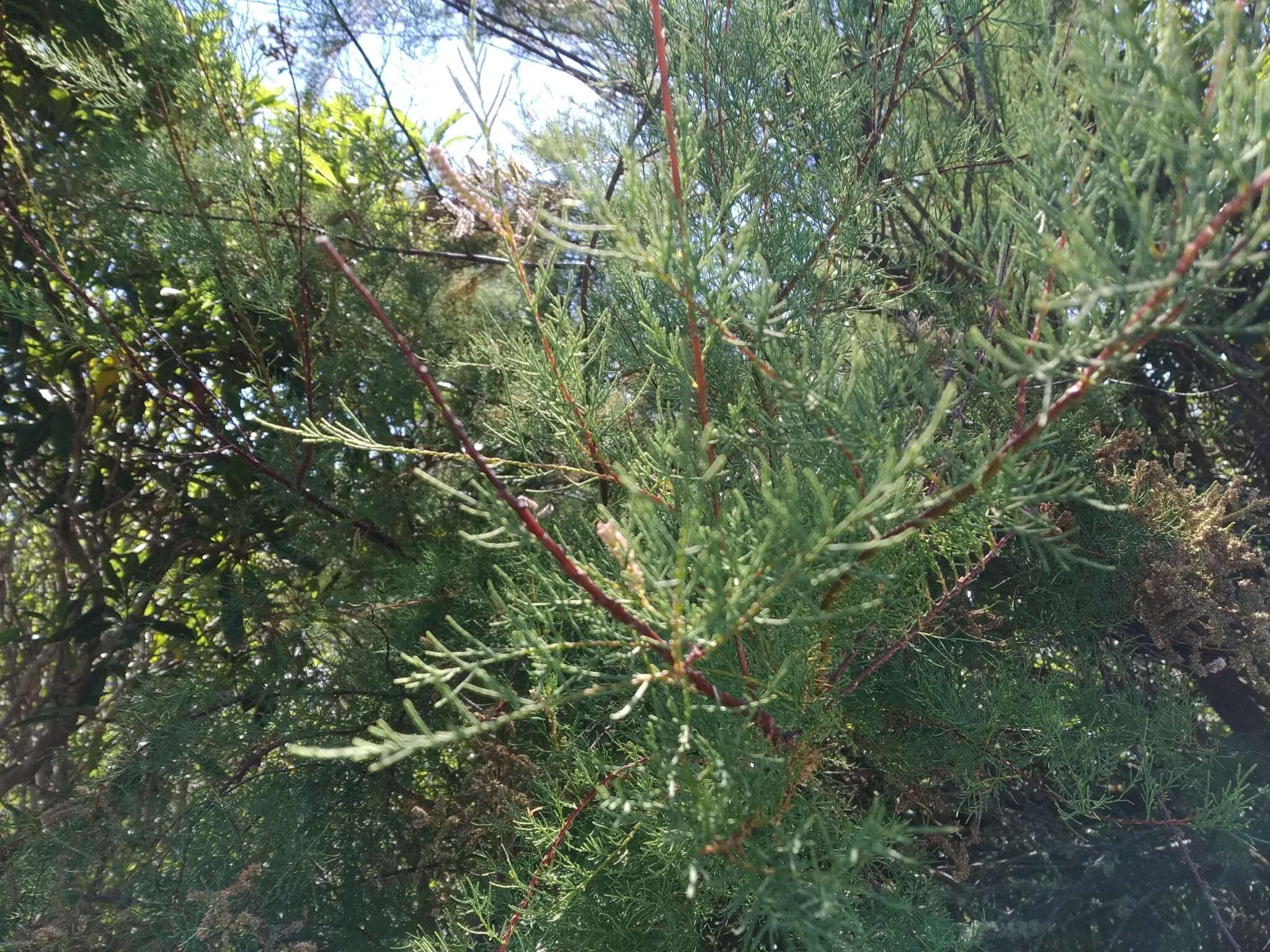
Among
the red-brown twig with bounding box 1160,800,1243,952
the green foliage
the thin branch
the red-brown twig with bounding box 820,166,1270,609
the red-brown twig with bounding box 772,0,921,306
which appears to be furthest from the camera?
the thin branch

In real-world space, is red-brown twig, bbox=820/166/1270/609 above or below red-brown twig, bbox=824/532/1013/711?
above

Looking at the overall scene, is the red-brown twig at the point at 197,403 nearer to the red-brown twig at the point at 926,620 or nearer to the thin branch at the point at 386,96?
the thin branch at the point at 386,96

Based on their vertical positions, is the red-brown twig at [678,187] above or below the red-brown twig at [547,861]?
above

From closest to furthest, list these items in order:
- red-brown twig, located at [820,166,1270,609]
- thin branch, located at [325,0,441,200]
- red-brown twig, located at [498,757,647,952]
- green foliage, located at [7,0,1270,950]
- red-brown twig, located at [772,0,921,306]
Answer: red-brown twig, located at [820,166,1270,609] → green foliage, located at [7,0,1270,950] → red-brown twig, located at [498,757,647,952] → red-brown twig, located at [772,0,921,306] → thin branch, located at [325,0,441,200]

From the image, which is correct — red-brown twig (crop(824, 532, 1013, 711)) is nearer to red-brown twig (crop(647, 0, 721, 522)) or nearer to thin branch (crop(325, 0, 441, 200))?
red-brown twig (crop(647, 0, 721, 522))

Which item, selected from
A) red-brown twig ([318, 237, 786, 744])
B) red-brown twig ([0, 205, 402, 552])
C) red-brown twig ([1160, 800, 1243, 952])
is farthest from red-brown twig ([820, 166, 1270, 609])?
red-brown twig ([0, 205, 402, 552])

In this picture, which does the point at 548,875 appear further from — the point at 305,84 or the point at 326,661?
the point at 305,84

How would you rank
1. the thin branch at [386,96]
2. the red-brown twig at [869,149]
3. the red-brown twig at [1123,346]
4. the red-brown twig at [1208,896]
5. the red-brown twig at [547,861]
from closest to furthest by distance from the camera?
the red-brown twig at [1123,346]
the red-brown twig at [547,861]
the red-brown twig at [869,149]
the red-brown twig at [1208,896]
the thin branch at [386,96]

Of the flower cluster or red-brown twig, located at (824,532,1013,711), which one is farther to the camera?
red-brown twig, located at (824,532,1013,711)

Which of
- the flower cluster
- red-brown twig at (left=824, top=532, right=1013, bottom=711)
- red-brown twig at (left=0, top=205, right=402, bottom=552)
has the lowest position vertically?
red-brown twig at (left=0, top=205, right=402, bottom=552)

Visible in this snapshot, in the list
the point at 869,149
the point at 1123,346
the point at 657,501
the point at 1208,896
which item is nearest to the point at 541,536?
the point at 657,501

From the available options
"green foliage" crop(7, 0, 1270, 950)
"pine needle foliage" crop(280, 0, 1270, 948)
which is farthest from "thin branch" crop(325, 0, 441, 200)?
"pine needle foliage" crop(280, 0, 1270, 948)

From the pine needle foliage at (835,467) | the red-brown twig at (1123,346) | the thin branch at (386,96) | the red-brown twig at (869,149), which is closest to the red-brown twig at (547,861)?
the pine needle foliage at (835,467)

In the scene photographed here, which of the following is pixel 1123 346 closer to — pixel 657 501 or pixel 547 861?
pixel 657 501
